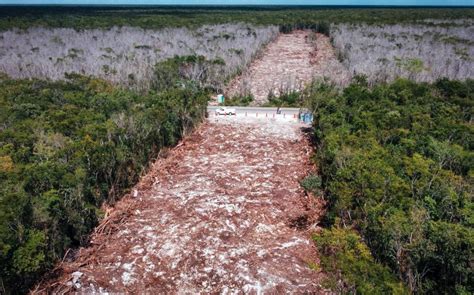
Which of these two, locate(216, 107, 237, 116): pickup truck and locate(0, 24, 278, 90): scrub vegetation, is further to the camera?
locate(0, 24, 278, 90): scrub vegetation

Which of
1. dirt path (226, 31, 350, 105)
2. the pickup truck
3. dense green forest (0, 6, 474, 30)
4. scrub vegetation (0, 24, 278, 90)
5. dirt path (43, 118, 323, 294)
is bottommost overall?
dirt path (43, 118, 323, 294)

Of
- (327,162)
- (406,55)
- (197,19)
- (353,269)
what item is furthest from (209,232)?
(197,19)

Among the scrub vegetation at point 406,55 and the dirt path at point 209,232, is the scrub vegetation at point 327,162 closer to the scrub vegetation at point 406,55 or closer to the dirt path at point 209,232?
the scrub vegetation at point 406,55

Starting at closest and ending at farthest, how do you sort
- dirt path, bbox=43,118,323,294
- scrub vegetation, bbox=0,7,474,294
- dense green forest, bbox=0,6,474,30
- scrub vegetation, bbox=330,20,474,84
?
scrub vegetation, bbox=0,7,474,294 < dirt path, bbox=43,118,323,294 < scrub vegetation, bbox=330,20,474,84 < dense green forest, bbox=0,6,474,30

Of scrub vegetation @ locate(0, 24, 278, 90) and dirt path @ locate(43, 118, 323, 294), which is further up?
scrub vegetation @ locate(0, 24, 278, 90)

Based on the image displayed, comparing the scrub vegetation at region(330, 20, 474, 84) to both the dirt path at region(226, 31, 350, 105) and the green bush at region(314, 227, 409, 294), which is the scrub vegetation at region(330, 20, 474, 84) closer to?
the dirt path at region(226, 31, 350, 105)

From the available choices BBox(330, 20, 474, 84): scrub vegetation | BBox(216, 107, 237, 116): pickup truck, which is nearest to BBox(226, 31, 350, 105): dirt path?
BBox(330, 20, 474, 84): scrub vegetation

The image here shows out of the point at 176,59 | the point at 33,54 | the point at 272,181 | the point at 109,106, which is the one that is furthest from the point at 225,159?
the point at 33,54

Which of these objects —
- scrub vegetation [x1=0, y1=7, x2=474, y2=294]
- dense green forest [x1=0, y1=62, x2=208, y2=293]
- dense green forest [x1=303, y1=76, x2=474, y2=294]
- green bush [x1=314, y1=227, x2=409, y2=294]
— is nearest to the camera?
green bush [x1=314, y1=227, x2=409, y2=294]
